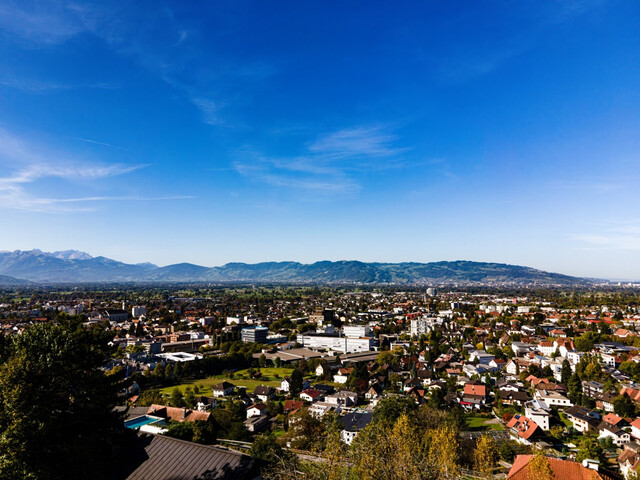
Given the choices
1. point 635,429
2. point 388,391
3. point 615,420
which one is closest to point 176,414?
point 388,391

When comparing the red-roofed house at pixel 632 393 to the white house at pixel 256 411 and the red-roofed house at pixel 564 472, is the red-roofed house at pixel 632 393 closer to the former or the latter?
the red-roofed house at pixel 564 472

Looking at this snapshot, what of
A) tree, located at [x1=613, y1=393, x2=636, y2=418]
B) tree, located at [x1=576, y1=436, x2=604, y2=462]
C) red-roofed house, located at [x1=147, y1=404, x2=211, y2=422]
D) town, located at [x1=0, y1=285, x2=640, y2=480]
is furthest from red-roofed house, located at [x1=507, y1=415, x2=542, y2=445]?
red-roofed house, located at [x1=147, y1=404, x2=211, y2=422]

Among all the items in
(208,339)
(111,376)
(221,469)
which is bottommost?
(208,339)

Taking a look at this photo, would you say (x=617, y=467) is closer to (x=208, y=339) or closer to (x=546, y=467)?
Answer: (x=546, y=467)

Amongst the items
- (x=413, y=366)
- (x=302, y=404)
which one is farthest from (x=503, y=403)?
(x=302, y=404)

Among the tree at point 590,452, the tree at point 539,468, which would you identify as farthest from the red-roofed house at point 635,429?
the tree at point 539,468

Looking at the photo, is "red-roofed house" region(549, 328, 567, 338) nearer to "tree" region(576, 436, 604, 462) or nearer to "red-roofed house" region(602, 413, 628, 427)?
"red-roofed house" region(602, 413, 628, 427)
